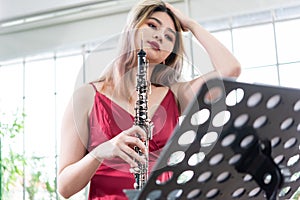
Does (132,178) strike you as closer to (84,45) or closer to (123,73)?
(123,73)

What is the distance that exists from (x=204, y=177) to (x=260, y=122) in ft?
0.50

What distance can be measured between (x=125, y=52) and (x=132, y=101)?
147mm

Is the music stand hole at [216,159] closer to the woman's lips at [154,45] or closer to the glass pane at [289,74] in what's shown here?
the woman's lips at [154,45]

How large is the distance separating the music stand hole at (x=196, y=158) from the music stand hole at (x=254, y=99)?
12cm

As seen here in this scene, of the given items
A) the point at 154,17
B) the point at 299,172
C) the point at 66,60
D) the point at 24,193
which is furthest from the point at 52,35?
the point at 299,172

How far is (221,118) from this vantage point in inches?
35.4

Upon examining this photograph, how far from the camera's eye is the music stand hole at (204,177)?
3.05ft

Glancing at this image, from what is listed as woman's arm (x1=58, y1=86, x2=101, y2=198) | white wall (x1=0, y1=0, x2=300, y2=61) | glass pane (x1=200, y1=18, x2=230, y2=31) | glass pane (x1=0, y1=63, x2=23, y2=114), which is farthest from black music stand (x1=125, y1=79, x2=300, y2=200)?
glass pane (x1=0, y1=63, x2=23, y2=114)

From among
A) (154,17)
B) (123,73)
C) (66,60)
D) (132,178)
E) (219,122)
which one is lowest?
(132,178)

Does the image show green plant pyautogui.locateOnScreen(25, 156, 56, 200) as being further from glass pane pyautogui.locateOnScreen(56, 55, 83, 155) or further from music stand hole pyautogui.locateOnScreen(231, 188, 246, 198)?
music stand hole pyautogui.locateOnScreen(231, 188, 246, 198)

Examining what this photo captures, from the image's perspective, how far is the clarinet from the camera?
127cm

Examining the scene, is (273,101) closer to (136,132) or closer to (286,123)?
(286,123)

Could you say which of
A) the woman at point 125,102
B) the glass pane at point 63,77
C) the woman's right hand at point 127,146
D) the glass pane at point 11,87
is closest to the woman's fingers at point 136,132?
the woman's right hand at point 127,146

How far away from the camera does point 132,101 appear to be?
1488 mm
